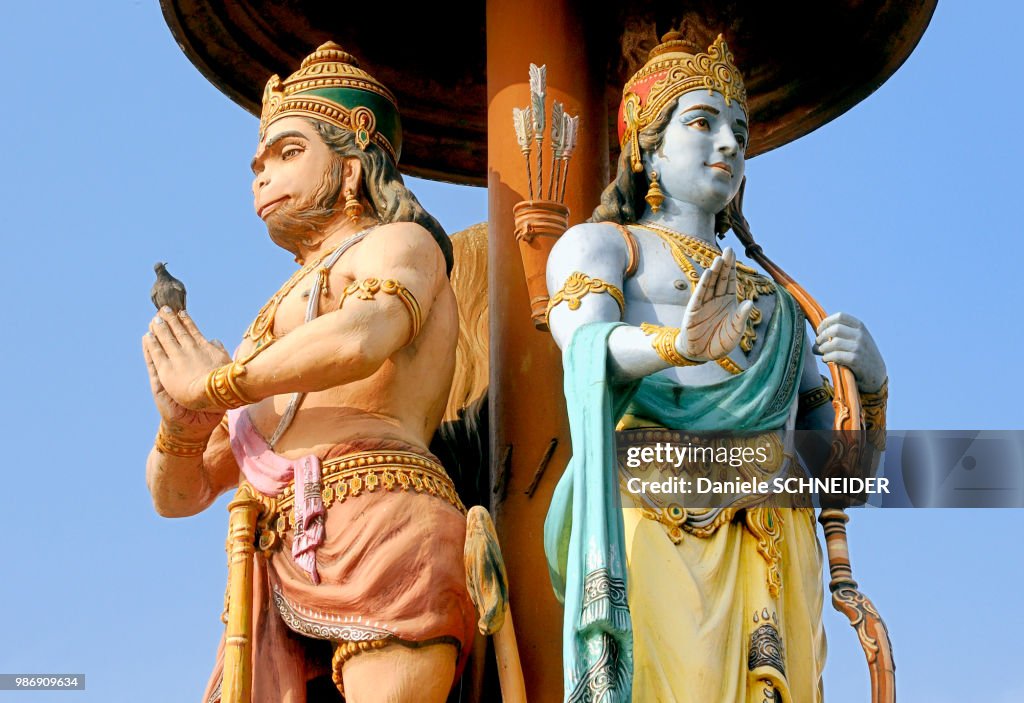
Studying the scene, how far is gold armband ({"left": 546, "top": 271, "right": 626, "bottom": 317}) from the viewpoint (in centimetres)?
764

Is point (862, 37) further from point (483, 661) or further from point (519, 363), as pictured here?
point (483, 661)

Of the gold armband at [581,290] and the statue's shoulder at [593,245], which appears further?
the statue's shoulder at [593,245]

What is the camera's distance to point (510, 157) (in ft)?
28.3

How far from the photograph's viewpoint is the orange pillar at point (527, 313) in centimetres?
802

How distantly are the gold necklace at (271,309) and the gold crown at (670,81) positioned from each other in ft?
3.46

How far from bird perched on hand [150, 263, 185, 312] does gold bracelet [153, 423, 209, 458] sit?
38 cm

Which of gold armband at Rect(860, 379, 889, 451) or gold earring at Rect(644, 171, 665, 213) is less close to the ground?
gold earring at Rect(644, 171, 665, 213)

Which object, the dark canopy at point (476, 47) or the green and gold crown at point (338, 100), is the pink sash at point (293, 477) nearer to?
the green and gold crown at point (338, 100)

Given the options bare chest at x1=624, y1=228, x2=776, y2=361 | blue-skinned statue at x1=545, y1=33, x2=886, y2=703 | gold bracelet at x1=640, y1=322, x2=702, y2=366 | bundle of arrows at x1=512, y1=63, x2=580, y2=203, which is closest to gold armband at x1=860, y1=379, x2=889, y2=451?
blue-skinned statue at x1=545, y1=33, x2=886, y2=703

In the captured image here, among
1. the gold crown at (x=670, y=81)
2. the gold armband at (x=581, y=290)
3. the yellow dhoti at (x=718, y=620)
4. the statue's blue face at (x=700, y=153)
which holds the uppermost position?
the gold crown at (x=670, y=81)

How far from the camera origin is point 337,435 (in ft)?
25.1

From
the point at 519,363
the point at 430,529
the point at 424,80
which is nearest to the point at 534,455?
the point at 519,363

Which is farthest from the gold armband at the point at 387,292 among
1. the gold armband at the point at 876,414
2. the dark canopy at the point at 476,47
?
the dark canopy at the point at 476,47

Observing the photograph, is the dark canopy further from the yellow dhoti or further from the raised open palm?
the yellow dhoti
